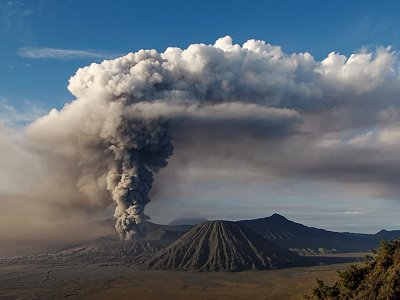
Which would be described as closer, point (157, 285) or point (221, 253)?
point (157, 285)

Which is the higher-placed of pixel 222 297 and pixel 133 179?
pixel 133 179

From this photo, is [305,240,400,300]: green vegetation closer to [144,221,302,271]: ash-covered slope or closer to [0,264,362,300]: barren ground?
[0,264,362,300]: barren ground

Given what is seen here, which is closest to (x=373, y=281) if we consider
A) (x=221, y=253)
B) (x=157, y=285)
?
(x=157, y=285)

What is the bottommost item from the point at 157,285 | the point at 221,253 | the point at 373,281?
the point at 157,285

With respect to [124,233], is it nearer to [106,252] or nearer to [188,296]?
[106,252]

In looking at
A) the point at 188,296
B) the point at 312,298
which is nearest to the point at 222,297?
the point at 188,296

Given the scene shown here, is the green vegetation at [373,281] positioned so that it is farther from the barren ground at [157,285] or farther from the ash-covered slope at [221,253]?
the ash-covered slope at [221,253]

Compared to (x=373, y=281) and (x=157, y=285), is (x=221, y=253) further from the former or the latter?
(x=373, y=281)
